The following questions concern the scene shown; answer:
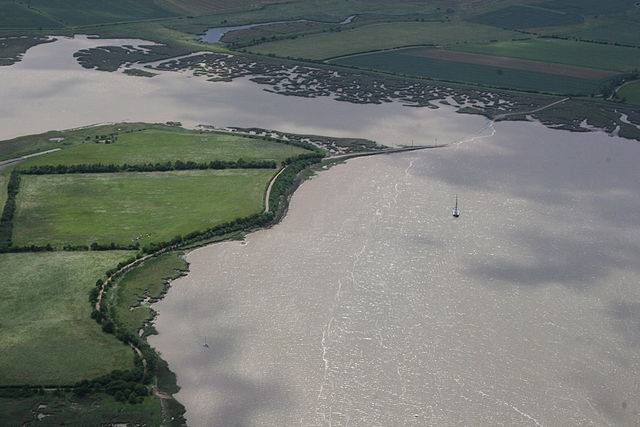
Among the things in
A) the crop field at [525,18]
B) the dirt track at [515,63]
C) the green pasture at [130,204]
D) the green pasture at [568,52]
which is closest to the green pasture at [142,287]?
the green pasture at [130,204]

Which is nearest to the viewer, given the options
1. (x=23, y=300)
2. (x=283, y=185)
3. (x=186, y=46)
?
(x=23, y=300)

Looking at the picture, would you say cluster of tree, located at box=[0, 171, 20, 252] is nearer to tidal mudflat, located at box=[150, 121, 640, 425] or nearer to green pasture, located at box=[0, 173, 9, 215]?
green pasture, located at box=[0, 173, 9, 215]

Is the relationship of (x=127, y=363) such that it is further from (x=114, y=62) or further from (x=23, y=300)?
(x=114, y=62)

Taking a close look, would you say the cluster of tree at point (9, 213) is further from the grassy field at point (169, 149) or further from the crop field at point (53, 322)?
the grassy field at point (169, 149)

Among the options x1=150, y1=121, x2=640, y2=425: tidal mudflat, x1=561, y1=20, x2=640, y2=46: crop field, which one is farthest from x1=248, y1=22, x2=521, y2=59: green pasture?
x1=150, y1=121, x2=640, y2=425: tidal mudflat

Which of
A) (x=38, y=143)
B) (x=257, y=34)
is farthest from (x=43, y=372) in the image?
(x=257, y=34)

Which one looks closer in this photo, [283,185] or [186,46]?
[283,185]
